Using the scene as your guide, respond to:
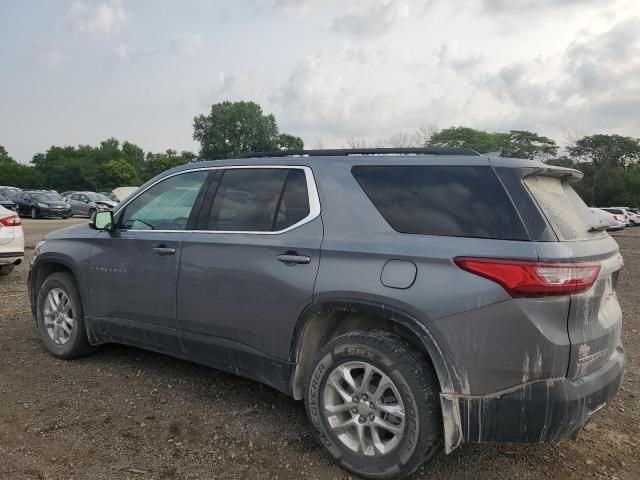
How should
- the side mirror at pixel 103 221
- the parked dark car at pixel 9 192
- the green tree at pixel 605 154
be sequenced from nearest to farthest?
the side mirror at pixel 103 221 → the parked dark car at pixel 9 192 → the green tree at pixel 605 154

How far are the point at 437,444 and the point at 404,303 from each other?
743 mm

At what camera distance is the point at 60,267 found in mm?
4898

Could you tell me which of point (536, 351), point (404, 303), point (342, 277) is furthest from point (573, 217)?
point (342, 277)

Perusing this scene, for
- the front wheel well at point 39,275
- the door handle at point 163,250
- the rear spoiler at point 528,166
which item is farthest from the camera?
the front wheel well at point 39,275

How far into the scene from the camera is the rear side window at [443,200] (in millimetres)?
2686

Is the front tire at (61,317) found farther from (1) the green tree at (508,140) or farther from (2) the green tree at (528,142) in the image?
(2) the green tree at (528,142)

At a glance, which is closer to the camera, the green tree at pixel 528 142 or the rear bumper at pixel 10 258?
the rear bumper at pixel 10 258

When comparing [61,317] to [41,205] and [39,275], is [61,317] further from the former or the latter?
[41,205]

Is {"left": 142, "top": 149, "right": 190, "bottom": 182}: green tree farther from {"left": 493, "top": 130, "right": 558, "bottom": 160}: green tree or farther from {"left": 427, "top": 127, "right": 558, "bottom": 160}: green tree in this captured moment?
{"left": 493, "top": 130, "right": 558, "bottom": 160}: green tree

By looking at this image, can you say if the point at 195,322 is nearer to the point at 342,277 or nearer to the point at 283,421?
the point at 283,421

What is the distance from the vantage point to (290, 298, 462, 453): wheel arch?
105 inches

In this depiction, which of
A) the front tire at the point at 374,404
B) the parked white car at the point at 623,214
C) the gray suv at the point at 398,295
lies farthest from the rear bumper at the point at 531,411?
the parked white car at the point at 623,214

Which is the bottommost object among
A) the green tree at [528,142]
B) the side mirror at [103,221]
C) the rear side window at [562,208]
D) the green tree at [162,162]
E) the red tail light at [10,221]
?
the red tail light at [10,221]

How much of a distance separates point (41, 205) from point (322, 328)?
30.5 m
